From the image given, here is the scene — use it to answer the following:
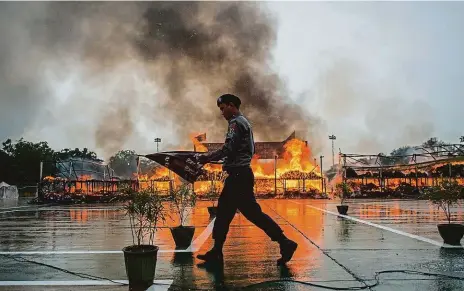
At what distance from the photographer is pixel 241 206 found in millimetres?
5527

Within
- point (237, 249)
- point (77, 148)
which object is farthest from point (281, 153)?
point (77, 148)

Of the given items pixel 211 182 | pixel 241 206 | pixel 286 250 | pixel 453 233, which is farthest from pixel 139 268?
Answer: pixel 211 182

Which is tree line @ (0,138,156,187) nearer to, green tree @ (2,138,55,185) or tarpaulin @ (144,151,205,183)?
green tree @ (2,138,55,185)

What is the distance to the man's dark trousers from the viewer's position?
552 centimetres

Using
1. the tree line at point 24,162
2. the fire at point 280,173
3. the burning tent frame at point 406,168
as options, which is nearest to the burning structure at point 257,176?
the fire at point 280,173

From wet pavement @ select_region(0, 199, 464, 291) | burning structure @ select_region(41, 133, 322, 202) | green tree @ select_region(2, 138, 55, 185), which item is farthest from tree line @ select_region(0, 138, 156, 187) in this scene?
wet pavement @ select_region(0, 199, 464, 291)

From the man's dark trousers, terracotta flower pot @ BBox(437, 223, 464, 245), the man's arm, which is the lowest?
terracotta flower pot @ BBox(437, 223, 464, 245)

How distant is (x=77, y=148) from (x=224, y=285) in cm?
9643

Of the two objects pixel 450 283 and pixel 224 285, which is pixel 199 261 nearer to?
pixel 224 285

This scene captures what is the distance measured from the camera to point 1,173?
2335 inches

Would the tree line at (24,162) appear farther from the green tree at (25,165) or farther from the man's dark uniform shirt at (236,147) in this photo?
the man's dark uniform shirt at (236,147)

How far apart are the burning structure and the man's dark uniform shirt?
22.2 metres

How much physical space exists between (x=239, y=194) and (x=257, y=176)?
35847 millimetres

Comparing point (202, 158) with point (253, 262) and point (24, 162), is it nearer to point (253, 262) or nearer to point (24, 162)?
point (253, 262)
